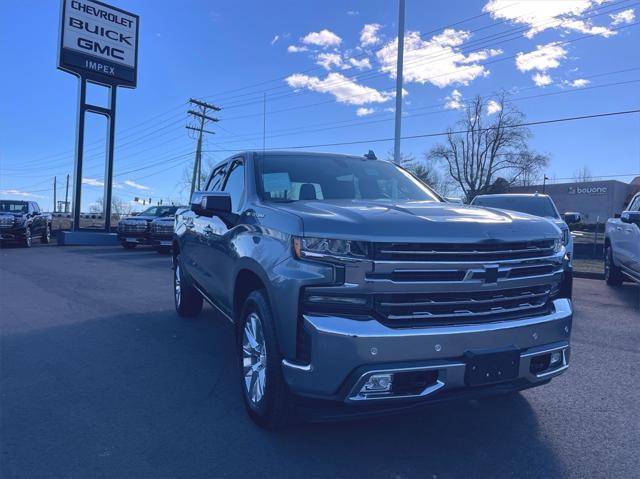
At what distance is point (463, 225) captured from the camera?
2.92 meters

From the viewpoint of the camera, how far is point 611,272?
10.2 metres

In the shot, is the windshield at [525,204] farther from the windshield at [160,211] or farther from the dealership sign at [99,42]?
the dealership sign at [99,42]

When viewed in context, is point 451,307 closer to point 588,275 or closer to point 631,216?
point 631,216

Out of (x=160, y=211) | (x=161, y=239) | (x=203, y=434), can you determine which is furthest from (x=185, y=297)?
(x=160, y=211)

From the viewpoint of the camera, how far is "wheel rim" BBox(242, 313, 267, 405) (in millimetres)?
3296

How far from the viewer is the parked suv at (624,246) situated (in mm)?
8219

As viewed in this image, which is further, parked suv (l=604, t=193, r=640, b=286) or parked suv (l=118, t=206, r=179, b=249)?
parked suv (l=118, t=206, r=179, b=249)

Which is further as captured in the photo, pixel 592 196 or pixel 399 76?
pixel 592 196

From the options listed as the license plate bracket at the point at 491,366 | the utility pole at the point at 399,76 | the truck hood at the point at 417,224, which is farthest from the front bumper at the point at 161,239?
the license plate bracket at the point at 491,366

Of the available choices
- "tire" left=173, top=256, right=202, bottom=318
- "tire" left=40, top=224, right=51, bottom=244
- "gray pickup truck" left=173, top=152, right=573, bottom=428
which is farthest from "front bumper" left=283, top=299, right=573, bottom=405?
"tire" left=40, top=224, right=51, bottom=244

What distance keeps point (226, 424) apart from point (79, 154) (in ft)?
71.1

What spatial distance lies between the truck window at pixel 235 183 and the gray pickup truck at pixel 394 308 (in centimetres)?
87

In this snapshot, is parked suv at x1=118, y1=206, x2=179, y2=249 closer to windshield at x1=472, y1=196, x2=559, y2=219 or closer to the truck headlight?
windshield at x1=472, y1=196, x2=559, y2=219

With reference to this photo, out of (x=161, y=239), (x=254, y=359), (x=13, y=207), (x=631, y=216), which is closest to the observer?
(x=254, y=359)
